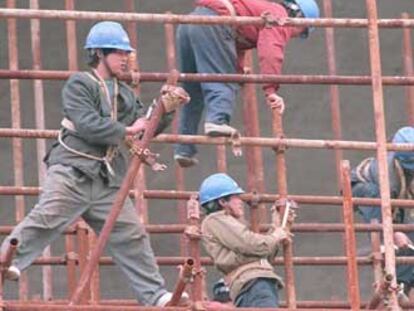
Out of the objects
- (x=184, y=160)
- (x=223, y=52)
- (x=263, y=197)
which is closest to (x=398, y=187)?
(x=263, y=197)

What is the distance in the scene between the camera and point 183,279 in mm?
12648

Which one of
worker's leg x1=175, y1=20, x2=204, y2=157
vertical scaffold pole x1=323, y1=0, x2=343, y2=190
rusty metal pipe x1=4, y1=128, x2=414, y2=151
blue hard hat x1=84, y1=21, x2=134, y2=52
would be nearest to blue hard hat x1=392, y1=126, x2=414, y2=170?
vertical scaffold pole x1=323, y1=0, x2=343, y2=190

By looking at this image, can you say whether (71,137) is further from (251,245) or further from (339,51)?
(339,51)

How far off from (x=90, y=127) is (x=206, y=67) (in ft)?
4.47

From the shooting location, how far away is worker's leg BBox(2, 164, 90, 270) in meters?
13.0

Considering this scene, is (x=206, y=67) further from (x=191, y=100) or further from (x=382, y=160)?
(x=382, y=160)

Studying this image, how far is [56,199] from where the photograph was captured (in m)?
13.1

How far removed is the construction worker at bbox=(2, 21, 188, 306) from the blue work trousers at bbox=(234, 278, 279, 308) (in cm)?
55

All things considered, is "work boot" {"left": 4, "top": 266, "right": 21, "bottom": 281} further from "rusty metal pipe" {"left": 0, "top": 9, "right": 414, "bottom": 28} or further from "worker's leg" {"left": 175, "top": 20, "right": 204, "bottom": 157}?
"worker's leg" {"left": 175, "top": 20, "right": 204, "bottom": 157}

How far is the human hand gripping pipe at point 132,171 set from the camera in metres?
12.9

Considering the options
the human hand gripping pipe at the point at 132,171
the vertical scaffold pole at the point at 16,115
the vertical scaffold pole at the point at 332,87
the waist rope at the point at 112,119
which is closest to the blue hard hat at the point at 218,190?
the waist rope at the point at 112,119

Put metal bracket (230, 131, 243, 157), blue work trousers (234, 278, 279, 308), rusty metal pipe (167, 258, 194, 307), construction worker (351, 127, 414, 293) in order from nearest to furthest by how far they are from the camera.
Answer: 1. rusty metal pipe (167, 258, 194, 307)
2. blue work trousers (234, 278, 279, 308)
3. metal bracket (230, 131, 243, 157)
4. construction worker (351, 127, 414, 293)

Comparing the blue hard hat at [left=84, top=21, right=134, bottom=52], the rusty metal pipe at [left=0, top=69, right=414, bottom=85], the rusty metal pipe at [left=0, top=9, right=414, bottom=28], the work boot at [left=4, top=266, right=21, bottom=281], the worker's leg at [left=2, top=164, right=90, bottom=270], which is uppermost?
the rusty metal pipe at [left=0, top=9, right=414, bottom=28]

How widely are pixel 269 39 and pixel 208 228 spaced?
1163 millimetres
